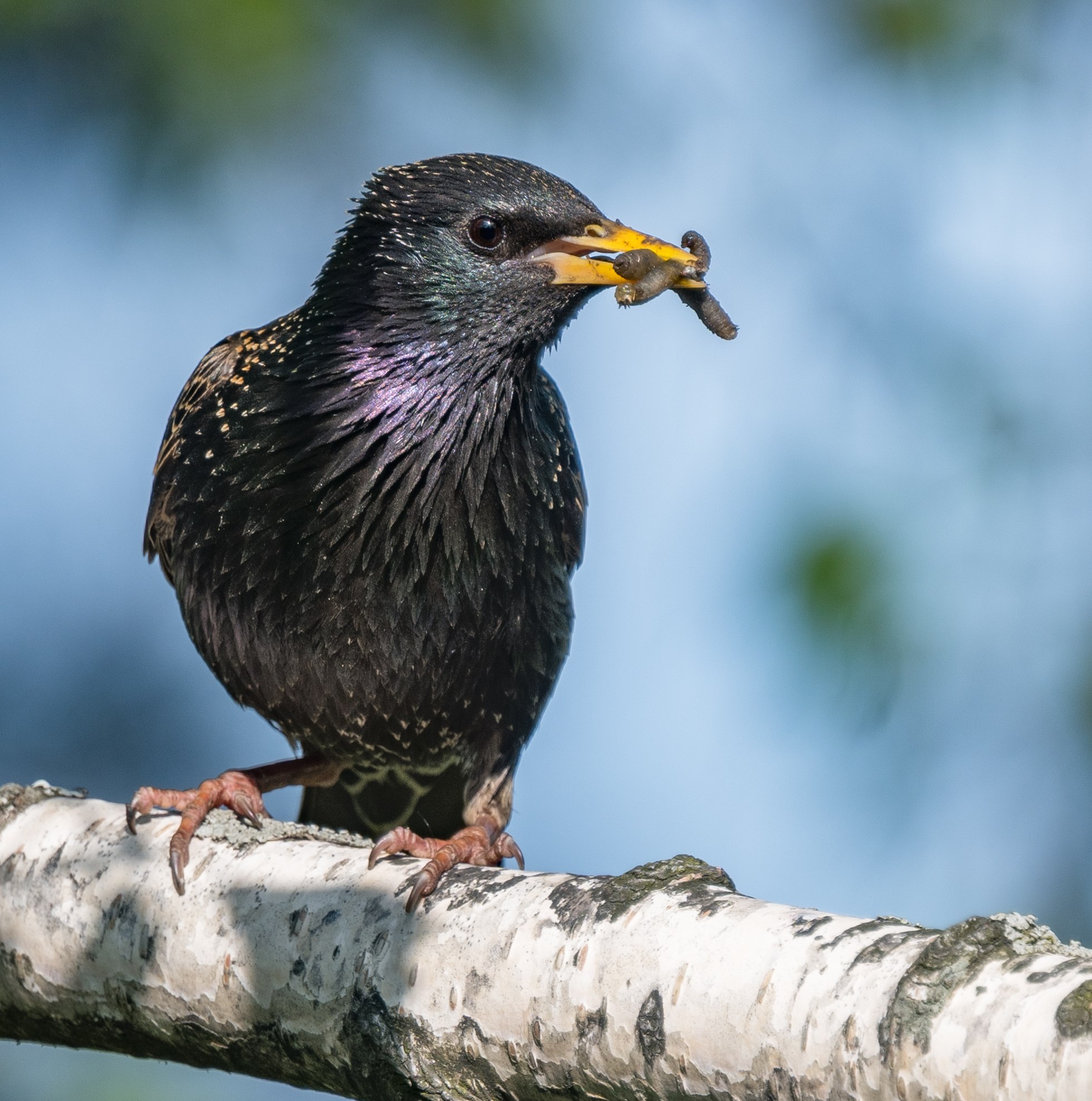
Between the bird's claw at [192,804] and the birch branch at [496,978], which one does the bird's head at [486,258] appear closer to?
the bird's claw at [192,804]

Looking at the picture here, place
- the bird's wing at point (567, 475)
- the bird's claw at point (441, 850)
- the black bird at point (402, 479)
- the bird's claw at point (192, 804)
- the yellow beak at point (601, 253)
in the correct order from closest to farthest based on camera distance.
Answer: the bird's claw at point (441, 850)
the bird's claw at point (192, 804)
the yellow beak at point (601, 253)
the black bird at point (402, 479)
the bird's wing at point (567, 475)

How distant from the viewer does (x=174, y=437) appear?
14.3 ft

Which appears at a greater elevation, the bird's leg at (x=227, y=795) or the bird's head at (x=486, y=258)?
the bird's head at (x=486, y=258)

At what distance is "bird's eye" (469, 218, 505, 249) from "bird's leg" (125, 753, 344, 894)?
4.97ft

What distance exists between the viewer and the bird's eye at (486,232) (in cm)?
375

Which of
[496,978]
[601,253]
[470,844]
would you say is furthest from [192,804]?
[601,253]

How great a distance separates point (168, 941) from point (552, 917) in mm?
926

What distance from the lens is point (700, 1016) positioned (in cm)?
205

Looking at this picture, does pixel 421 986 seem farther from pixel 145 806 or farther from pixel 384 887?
pixel 145 806

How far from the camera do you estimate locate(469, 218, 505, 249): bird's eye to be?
3746 millimetres

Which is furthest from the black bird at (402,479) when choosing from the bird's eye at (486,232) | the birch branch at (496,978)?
the birch branch at (496,978)

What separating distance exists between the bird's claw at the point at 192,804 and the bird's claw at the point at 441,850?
336 mm

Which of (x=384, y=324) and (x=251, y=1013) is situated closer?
(x=251, y=1013)

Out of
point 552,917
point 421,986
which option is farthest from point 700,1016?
point 421,986
